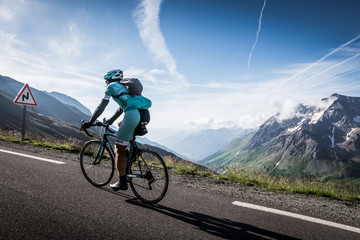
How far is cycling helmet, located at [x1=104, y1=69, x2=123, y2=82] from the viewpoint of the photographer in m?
5.20

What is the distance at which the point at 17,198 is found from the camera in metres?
4.25

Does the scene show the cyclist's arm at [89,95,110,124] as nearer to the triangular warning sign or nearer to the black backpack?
the black backpack

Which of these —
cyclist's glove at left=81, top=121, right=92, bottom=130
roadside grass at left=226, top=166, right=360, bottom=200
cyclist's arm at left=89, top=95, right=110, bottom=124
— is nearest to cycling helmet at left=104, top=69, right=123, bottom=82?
cyclist's arm at left=89, top=95, right=110, bottom=124

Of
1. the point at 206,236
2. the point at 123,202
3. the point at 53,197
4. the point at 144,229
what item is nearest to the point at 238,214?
the point at 206,236

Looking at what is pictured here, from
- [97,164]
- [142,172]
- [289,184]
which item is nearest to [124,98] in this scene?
[142,172]

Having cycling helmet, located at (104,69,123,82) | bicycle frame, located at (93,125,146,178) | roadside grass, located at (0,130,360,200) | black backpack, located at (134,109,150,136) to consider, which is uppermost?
cycling helmet, located at (104,69,123,82)

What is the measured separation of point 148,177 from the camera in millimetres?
5031

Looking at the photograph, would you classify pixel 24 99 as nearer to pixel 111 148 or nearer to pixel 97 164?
pixel 97 164

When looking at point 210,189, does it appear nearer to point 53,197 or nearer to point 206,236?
point 206,236

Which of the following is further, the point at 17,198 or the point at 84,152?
the point at 84,152

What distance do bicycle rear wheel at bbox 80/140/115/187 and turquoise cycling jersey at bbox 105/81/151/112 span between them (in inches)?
56.7

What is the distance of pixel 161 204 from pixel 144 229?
4.22 feet

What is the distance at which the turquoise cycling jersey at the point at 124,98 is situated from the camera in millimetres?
4938

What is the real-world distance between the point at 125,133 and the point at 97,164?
169 cm
